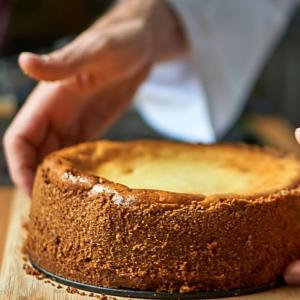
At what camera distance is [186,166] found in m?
0.97

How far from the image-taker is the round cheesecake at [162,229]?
2.59 feet

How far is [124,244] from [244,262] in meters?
0.13

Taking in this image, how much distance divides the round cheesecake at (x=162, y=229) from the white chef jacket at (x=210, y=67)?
0.63 m

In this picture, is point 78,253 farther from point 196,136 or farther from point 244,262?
point 196,136

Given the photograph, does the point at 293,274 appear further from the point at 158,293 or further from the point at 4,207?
the point at 4,207

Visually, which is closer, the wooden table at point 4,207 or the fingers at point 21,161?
the fingers at point 21,161

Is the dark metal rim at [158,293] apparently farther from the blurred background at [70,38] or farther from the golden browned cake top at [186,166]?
the blurred background at [70,38]

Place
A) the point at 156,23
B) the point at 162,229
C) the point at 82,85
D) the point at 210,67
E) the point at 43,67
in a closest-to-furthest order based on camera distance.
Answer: the point at 162,229 < the point at 43,67 < the point at 82,85 < the point at 156,23 < the point at 210,67

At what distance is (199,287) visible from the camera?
31.5 inches

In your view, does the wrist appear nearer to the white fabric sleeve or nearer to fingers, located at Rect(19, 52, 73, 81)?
the white fabric sleeve

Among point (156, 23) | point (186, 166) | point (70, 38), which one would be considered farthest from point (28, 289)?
point (70, 38)

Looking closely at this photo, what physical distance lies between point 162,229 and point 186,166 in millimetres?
195

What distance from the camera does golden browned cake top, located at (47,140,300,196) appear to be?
0.87 metres

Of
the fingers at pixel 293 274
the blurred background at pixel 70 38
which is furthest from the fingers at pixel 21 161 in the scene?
the blurred background at pixel 70 38
